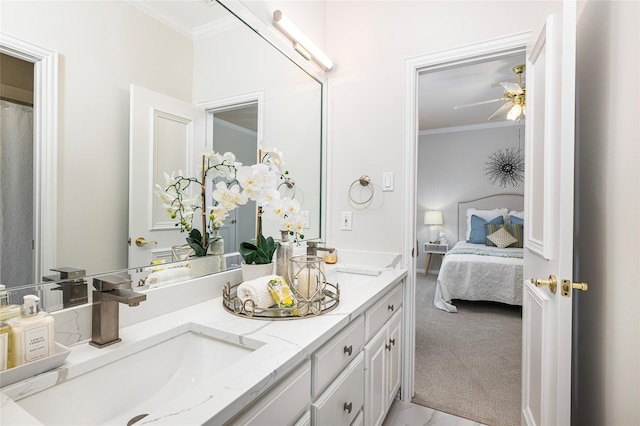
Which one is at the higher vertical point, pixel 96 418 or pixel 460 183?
pixel 460 183

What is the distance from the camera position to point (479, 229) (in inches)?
199

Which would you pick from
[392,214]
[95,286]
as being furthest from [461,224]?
[95,286]

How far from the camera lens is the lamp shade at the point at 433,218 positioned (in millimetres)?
5715

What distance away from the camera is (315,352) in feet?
2.99

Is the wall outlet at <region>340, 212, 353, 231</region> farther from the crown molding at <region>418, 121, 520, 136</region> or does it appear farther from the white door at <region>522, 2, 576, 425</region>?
the crown molding at <region>418, 121, 520, 136</region>

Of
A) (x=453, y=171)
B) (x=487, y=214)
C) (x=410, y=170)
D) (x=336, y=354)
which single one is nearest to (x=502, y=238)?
(x=487, y=214)

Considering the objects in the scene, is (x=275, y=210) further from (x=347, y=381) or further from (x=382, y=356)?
(x=382, y=356)

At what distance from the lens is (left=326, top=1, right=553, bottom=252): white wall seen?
72.4 inches

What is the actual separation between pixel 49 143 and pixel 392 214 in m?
1.63

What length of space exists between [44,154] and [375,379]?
1.43 metres

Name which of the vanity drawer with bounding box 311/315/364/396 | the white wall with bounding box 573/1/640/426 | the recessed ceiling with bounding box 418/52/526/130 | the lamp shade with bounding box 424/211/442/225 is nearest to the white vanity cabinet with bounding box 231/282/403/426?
the vanity drawer with bounding box 311/315/364/396

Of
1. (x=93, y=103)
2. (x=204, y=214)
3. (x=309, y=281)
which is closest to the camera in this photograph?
(x=93, y=103)

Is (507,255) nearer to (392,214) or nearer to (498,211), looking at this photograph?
(498,211)

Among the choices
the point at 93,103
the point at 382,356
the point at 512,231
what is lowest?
the point at 382,356
